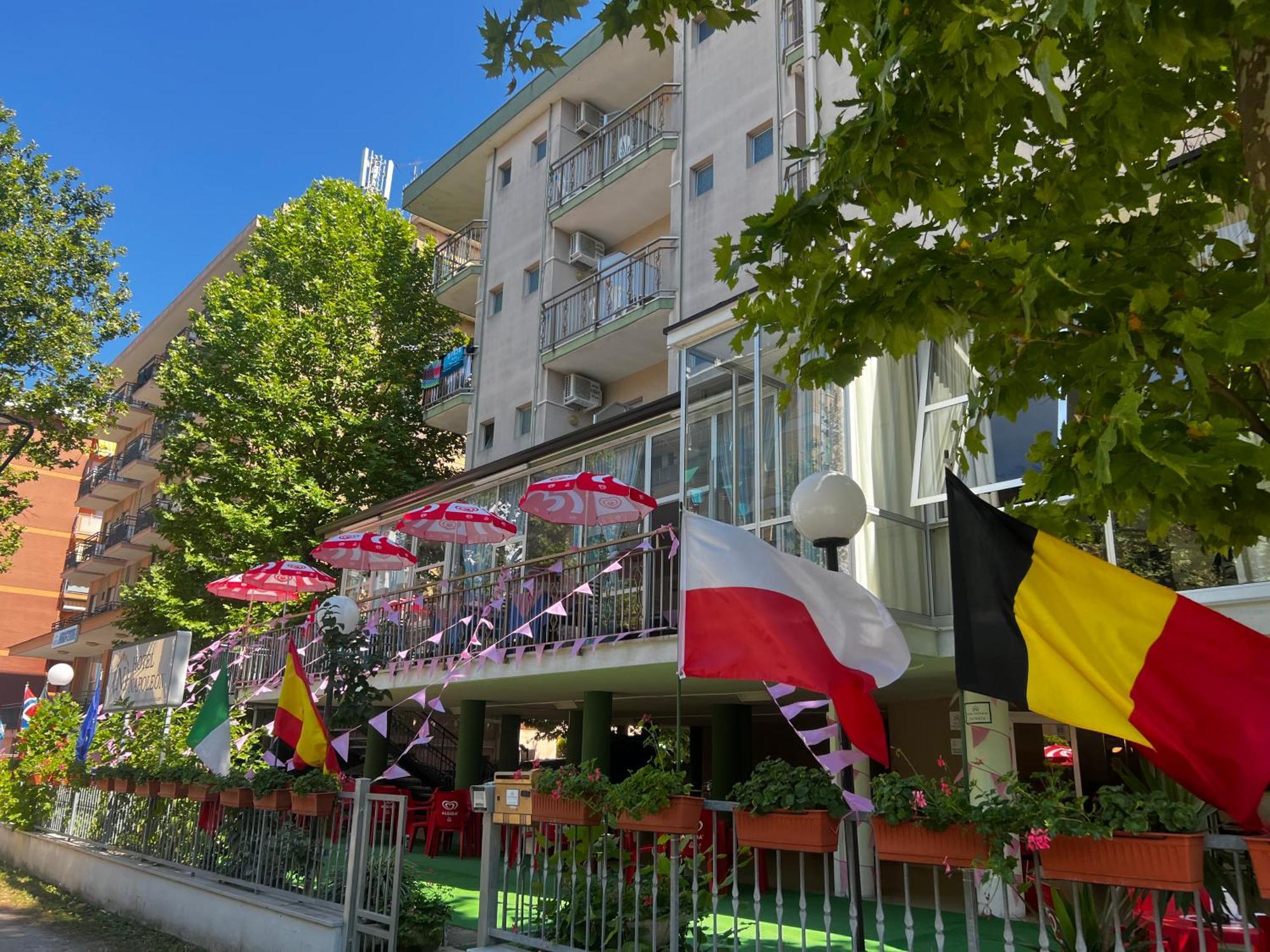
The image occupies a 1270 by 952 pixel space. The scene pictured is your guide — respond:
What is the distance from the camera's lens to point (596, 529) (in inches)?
595

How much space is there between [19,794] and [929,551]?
1511cm

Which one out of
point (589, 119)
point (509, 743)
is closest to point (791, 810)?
point (509, 743)

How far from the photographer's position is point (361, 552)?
54.3 ft

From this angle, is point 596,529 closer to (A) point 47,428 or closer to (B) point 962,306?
(B) point 962,306

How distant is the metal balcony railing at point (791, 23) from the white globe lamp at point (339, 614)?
12692 millimetres

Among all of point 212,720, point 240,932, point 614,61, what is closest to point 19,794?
point 212,720

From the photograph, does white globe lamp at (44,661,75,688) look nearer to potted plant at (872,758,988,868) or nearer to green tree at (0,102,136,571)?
green tree at (0,102,136,571)

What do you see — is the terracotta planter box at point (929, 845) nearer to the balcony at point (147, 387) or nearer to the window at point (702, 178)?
the window at point (702, 178)

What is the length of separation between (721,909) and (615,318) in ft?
42.7

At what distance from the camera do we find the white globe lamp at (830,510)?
6.01 m

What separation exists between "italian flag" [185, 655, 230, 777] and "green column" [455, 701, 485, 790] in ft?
18.9

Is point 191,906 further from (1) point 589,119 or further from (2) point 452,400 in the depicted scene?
(1) point 589,119

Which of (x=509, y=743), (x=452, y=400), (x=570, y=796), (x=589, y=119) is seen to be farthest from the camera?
(x=452, y=400)

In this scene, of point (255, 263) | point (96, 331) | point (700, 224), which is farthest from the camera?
point (255, 263)
